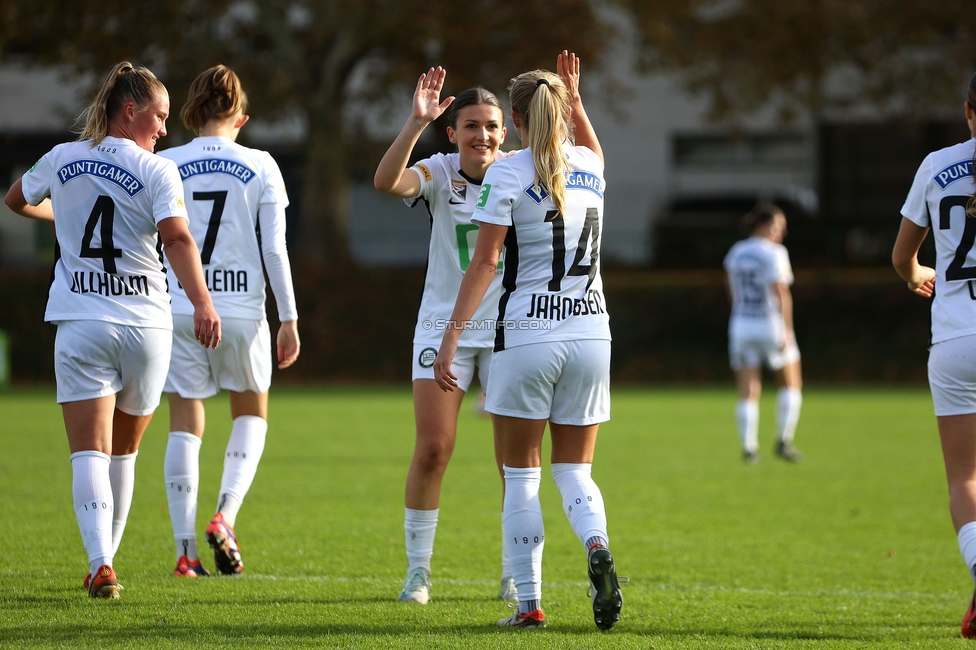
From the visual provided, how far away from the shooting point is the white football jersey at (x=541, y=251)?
171 inches

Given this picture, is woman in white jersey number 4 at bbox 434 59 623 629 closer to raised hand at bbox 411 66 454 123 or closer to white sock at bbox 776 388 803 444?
raised hand at bbox 411 66 454 123

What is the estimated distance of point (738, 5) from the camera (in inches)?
990

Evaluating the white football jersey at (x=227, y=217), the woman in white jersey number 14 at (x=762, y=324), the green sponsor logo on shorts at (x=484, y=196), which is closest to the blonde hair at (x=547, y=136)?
the green sponsor logo on shorts at (x=484, y=196)

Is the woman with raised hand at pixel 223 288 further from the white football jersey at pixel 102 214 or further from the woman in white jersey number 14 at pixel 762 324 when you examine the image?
the woman in white jersey number 14 at pixel 762 324

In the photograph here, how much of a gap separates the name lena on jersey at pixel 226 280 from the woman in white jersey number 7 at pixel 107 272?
0.70 m

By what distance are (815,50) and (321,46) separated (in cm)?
1040

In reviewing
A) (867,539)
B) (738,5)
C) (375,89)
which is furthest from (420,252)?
(867,539)

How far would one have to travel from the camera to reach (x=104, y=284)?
15.4 feet

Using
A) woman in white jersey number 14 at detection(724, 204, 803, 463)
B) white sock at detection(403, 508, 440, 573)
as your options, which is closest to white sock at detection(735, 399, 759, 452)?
woman in white jersey number 14 at detection(724, 204, 803, 463)

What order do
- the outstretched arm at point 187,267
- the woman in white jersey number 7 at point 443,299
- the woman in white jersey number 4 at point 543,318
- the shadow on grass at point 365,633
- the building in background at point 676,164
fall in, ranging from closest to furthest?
1. the shadow on grass at point 365,633
2. the woman in white jersey number 4 at point 543,318
3. the outstretched arm at point 187,267
4. the woman in white jersey number 7 at point 443,299
5. the building in background at point 676,164

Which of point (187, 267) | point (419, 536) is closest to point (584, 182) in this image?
point (187, 267)

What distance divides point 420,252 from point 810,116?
11914 millimetres

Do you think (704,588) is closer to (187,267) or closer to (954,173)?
(954,173)

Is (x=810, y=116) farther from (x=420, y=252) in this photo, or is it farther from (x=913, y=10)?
(x=420, y=252)
